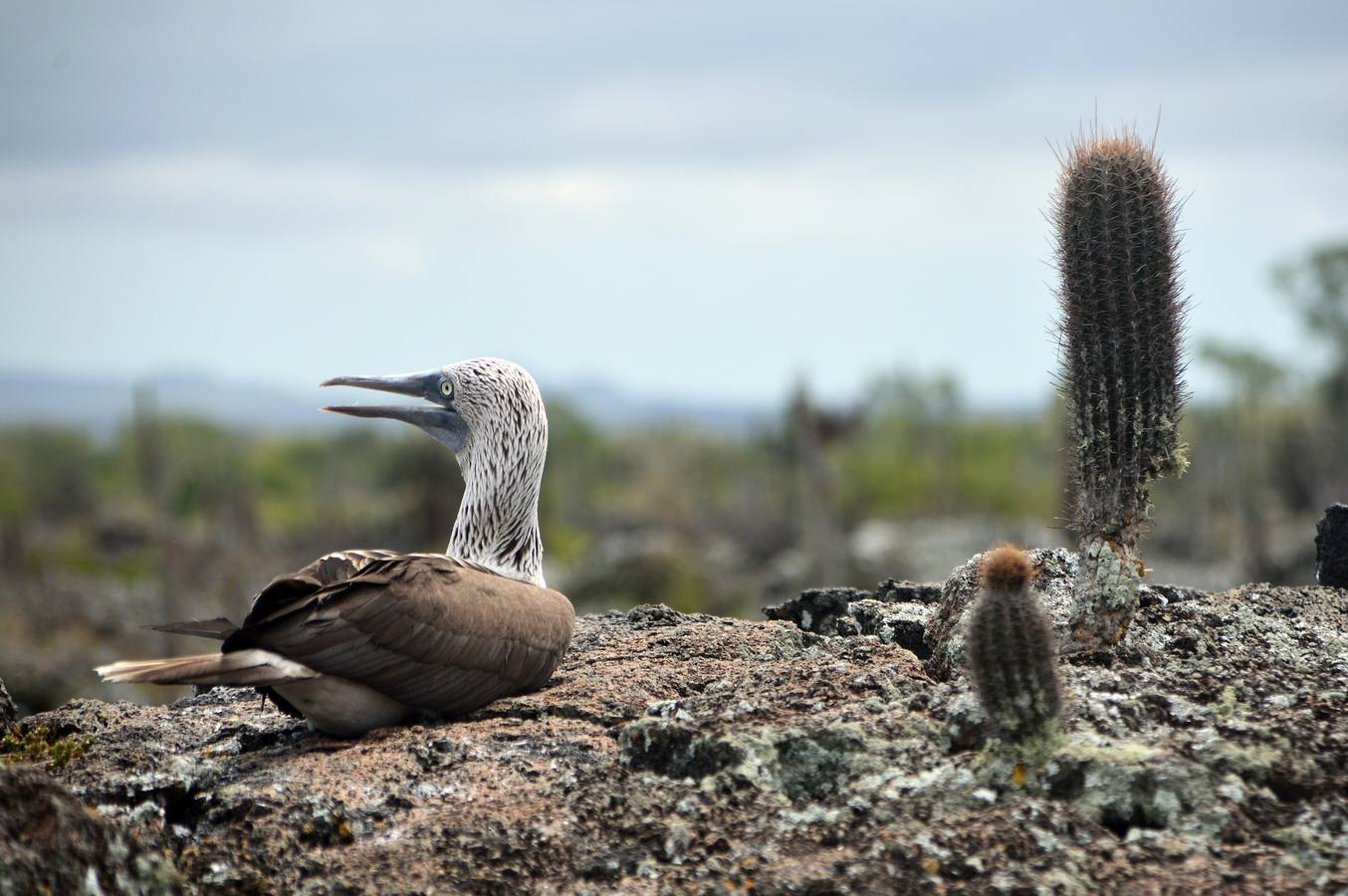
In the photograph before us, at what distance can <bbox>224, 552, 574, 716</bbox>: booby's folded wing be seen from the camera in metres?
6.07

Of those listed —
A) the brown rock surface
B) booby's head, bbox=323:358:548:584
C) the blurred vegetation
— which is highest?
booby's head, bbox=323:358:548:584

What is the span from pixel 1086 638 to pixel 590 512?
8148cm

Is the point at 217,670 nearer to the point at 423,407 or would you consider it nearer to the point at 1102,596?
the point at 423,407

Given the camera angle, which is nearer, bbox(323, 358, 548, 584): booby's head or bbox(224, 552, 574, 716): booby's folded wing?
bbox(224, 552, 574, 716): booby's folded wing

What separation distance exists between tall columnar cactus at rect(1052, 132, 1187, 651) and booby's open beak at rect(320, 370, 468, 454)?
3.37 m

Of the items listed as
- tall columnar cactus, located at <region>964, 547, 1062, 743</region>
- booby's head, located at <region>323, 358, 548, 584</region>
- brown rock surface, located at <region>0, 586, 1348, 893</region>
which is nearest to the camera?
brown rock surface, located at <region>0, 586, 1348, 893</region>

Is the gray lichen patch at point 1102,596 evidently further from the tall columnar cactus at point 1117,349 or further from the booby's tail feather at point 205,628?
the booby's tail feather at point 205,628

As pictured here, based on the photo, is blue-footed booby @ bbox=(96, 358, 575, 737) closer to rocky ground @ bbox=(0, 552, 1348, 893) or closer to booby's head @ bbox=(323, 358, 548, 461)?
rocky ground @ bbox=(0, 552, 1348, 893)

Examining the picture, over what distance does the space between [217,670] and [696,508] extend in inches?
3196

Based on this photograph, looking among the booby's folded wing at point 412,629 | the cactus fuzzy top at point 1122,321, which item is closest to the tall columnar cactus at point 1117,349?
the cactus fuzzy top at point 1122,321

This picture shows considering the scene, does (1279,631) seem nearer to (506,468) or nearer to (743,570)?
(506,468)

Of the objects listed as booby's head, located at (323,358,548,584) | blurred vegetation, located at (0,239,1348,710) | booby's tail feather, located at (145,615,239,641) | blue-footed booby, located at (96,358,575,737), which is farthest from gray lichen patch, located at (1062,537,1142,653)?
blurred vegetation, located at (0,239,1348,710)

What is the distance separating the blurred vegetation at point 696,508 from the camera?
35062 mm

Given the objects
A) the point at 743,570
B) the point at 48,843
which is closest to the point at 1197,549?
the point at 743,570
